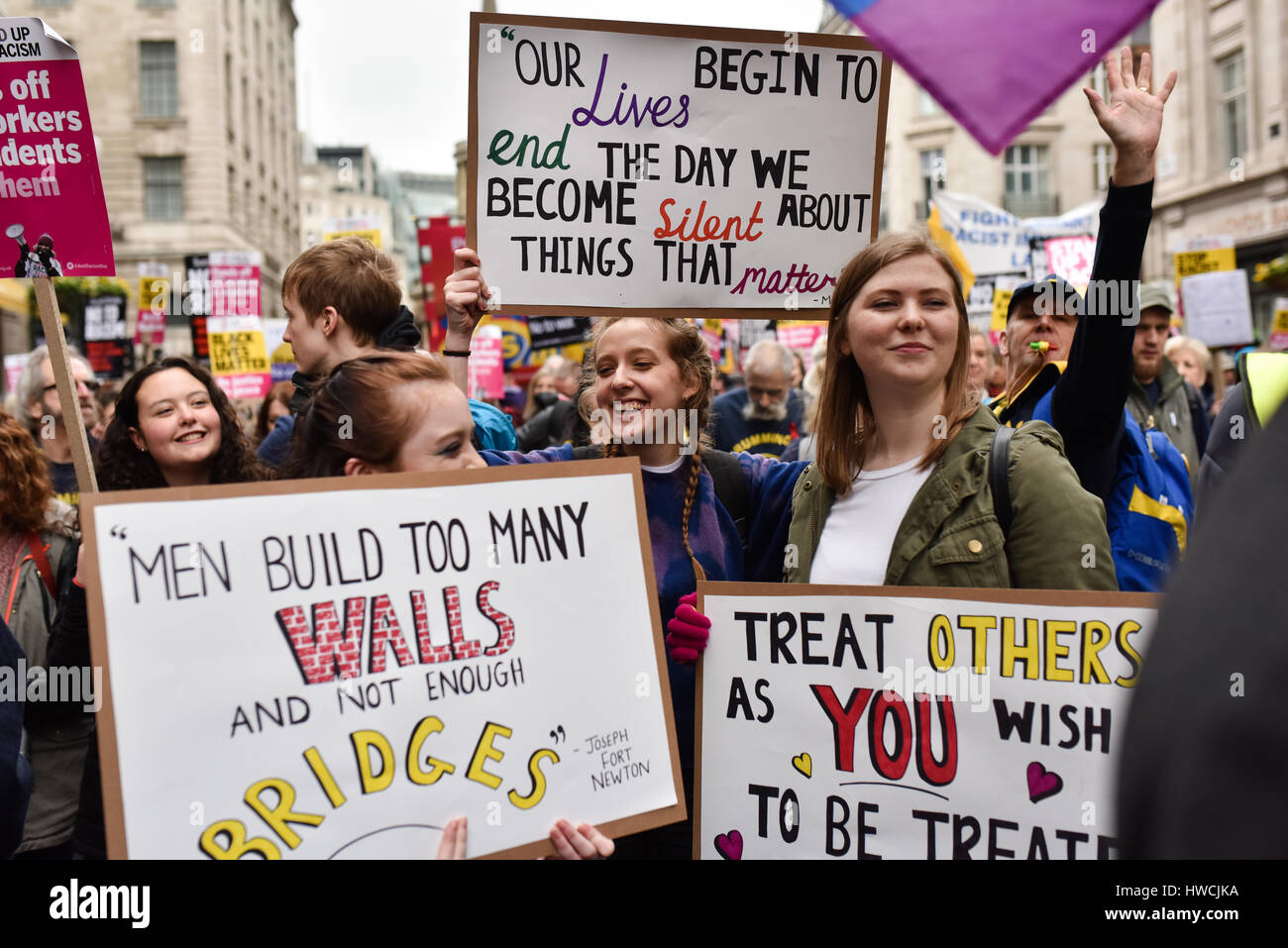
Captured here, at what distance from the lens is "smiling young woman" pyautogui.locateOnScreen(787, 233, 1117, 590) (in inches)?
85.0

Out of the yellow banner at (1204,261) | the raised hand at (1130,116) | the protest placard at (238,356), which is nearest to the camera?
the raised hand at (1130,116)

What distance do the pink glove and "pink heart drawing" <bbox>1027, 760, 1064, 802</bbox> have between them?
2.27ft

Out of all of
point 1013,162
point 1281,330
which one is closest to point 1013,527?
point 1281,330

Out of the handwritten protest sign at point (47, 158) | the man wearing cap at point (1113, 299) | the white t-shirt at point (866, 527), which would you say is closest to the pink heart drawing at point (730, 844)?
the white t-shirt at point (866, 527)

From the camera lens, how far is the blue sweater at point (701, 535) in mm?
2580

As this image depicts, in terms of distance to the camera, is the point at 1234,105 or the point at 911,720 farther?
the point at 1234,105

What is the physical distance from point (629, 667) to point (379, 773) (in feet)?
1.69

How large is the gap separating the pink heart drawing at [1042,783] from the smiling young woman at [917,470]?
37 cm

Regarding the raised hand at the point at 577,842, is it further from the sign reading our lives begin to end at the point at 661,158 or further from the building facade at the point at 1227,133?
the building facade at the point at 1227,133

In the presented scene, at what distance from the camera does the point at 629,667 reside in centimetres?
206

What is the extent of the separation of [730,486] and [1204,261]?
9.43m

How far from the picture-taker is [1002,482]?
2201 mm

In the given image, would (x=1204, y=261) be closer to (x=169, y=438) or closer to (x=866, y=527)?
(x=866, y=527)
